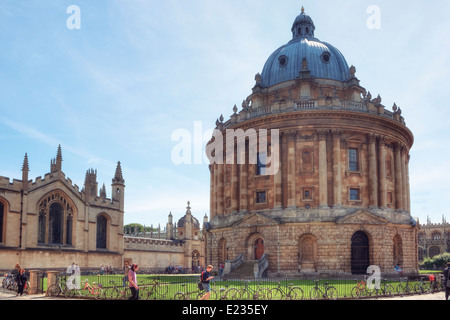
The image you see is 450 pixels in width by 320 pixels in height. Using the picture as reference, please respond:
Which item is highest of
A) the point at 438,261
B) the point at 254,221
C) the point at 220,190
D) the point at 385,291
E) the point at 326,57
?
the point at 326,57

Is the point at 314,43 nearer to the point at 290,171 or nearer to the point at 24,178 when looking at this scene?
the point at 290,171

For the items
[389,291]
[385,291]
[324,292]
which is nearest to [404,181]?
[389,291]

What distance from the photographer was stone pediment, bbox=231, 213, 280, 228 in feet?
139

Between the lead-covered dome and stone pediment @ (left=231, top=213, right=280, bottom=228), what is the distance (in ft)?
52.2

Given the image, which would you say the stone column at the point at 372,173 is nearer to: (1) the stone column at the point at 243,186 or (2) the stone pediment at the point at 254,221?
(2) the stone pediment at the point at 254,221

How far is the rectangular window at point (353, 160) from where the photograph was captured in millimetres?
44688

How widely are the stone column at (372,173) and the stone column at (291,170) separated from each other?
7.13 meters

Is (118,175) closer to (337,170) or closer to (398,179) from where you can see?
(337,170)

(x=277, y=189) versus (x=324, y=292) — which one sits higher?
(x=277, y=189)

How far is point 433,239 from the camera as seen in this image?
116m

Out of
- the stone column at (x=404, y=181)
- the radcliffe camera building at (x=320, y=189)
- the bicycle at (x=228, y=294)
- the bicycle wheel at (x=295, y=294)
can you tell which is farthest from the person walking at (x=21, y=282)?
the stone column at (x=404, y=181)

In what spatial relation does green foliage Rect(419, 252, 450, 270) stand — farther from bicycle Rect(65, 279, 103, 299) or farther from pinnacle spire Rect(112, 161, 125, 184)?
bicycle Rect(65, 279, 103, 299)

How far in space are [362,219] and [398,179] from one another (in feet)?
27.3

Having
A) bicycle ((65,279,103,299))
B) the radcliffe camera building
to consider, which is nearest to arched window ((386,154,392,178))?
the radcliffe camera building
